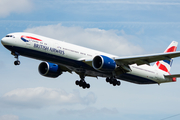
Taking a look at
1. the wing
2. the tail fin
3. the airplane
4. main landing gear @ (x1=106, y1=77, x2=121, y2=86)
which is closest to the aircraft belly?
the airplane

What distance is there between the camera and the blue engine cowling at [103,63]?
39.8 metres

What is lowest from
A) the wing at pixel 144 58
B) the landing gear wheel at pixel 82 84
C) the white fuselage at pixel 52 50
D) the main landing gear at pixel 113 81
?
the main landing gear at pixel 113 81

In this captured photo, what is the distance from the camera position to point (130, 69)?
43125 mm

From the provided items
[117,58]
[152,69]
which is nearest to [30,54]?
[117,58]

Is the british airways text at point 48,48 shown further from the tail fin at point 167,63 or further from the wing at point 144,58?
the tail fin at point 167,63

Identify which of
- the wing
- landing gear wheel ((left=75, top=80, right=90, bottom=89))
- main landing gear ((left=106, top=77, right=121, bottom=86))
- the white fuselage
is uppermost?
the white fuselage

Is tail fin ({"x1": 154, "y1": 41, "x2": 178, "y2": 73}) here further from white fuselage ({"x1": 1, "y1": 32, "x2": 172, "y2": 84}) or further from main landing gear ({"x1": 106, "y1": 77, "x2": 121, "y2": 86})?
white fuselage ({"x1": 1, "y1": 32, "x2": 172, "y2": 84})

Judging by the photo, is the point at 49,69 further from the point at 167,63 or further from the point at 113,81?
the point at 167,63

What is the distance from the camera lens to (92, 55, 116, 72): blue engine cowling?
130 feet

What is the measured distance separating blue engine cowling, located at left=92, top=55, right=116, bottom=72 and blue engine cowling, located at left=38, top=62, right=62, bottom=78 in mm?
8198

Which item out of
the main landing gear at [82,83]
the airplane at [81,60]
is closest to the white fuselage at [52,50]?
the airplane at [81,60]

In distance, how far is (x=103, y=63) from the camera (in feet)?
130

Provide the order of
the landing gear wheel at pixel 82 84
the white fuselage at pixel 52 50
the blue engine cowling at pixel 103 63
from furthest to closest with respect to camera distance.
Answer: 1. the landing gear wheel at pixel 82 84
2. the blue engine cowling at pixel 103 63
3. the white fuselage at pixel 52 50

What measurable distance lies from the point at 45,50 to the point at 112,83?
36.7 ft
